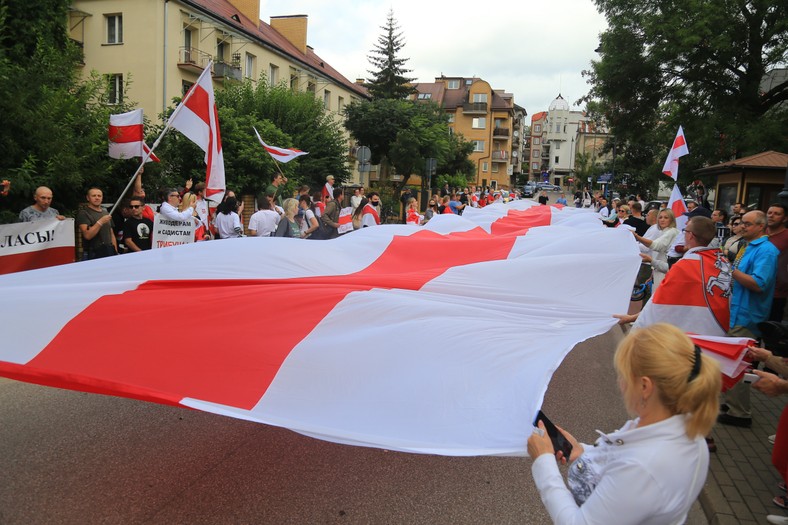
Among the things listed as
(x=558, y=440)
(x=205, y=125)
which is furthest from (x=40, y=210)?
(x=558, y=440)

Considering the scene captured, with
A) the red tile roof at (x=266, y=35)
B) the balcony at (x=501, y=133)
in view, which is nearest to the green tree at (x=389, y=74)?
the red tile roof at (x=266, y=35)

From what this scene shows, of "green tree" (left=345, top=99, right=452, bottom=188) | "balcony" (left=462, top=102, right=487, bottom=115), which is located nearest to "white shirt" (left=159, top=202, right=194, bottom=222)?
"green tree" (left=345, top=99, right=452, bottom=188)

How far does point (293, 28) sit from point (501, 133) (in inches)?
1789

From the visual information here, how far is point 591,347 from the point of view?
833 cm

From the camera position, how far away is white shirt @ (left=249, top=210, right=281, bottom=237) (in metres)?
Answer: 9.61

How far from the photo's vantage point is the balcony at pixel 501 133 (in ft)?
269

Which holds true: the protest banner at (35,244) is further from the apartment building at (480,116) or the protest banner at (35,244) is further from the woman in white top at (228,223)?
the apartment building at (480,116)

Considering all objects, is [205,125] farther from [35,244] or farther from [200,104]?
[35,244]

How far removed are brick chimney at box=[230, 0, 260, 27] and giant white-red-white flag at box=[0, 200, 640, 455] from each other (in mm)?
35351

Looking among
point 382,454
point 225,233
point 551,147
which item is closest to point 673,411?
point 382,454

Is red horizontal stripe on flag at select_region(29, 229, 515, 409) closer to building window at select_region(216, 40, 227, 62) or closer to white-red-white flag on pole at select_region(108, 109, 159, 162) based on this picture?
white-red-white flag on pole at select_region(108, 109, 159, 162)

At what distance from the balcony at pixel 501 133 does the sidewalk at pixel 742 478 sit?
8023 centimetres

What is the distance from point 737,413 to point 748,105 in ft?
75.3

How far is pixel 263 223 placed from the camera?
379 inches
